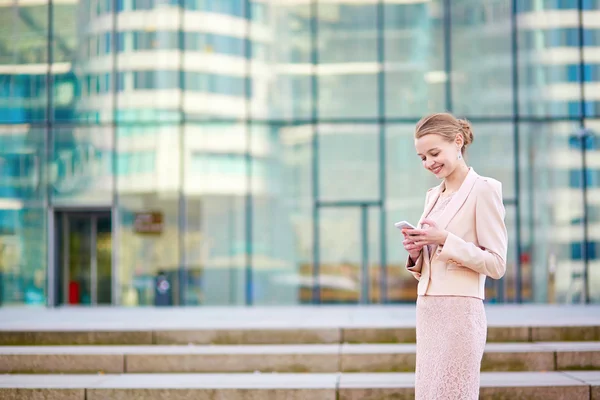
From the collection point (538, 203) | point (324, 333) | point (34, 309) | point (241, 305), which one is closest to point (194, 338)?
point (324, 333)

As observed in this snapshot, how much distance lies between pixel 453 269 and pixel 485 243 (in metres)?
0.16

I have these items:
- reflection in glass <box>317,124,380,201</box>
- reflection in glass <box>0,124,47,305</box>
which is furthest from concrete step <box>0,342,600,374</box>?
reflection in glass <box>0,124,47,305</box>

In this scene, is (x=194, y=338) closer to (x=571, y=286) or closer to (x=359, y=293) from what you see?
(x=359, y=293)

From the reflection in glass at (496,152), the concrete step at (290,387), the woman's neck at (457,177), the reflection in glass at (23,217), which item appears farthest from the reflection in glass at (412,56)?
the woman's neck at (457,177)

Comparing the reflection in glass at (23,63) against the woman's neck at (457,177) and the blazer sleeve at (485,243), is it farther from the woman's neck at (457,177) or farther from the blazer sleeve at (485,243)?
the blazer sleeve at (485,243)

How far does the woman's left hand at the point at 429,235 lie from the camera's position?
9.27 ft

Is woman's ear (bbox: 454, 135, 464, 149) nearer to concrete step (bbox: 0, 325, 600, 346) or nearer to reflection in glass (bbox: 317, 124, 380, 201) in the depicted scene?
concrete step (bbox: 0, 325, 600, 346)

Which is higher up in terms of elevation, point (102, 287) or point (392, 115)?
point (392, 115)

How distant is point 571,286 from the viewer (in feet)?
51.9

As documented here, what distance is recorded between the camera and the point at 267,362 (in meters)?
7.87

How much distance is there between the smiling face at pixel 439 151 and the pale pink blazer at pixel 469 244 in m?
0.11

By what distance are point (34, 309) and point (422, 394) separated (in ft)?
48.2

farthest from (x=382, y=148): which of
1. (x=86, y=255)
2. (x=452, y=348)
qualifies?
(x=452, y=348)

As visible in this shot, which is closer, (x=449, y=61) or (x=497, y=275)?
(x=497, y=275)
